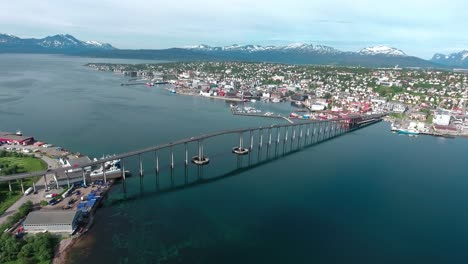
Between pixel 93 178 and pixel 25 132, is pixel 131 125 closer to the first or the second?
pixel 25 132

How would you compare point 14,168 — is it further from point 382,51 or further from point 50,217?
point 382,51

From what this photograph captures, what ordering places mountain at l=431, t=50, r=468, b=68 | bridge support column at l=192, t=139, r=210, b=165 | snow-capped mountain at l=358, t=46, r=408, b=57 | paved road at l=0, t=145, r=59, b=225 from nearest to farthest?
paved road at l=0, t=145, r=59, b=225 < bridge support column at l=192, t=139, r=210, b=165 < mountain at l=431, t=50, r=468, b=68 < snow-capped mountain at l=358, t=46, r=408, b=57

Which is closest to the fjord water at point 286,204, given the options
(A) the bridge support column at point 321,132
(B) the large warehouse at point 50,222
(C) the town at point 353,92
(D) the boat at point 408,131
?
(B) the large warehouse at point 50,222

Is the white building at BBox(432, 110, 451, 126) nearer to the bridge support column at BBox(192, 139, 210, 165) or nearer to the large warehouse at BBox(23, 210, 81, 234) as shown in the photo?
the bridge support column at BBox(192, 139, 210, 165)

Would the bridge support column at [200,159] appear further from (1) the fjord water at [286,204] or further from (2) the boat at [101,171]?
(2) the boat at [101,171]

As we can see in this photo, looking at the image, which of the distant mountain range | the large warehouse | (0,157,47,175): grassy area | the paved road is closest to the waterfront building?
(0,157,47,175): grassy area

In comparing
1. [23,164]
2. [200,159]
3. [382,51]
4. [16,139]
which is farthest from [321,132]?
[382,51]
